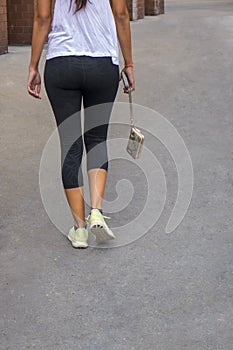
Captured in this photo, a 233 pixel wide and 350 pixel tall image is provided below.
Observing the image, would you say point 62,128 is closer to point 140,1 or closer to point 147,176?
point 147,176

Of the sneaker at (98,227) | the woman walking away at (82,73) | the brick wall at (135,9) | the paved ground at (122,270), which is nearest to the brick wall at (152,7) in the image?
the brick wall at (135,9)

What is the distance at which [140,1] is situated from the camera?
2067 centimetres

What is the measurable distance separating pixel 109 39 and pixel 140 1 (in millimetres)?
16691

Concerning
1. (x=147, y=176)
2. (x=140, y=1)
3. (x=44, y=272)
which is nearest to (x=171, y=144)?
(x=147, y=176)

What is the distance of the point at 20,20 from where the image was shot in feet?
44.0

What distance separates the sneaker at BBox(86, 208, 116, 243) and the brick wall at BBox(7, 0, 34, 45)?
9280 millimetres

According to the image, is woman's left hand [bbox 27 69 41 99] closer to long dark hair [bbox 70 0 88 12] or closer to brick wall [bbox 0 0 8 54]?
long dark hair [bbox 70 0 88 12]

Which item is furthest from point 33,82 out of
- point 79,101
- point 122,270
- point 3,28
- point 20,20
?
point 20,20

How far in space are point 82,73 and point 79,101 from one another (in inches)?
8.8

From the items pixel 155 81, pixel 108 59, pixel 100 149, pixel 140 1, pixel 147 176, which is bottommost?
pixel 140 1

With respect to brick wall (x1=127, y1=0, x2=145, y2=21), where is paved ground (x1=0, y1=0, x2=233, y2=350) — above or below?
above

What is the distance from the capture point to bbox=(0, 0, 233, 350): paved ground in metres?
3.63

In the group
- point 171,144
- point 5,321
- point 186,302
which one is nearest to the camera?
point 5,321

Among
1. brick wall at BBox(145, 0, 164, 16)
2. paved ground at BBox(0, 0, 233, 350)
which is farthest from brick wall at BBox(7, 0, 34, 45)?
brick wall at BBox(145, 0, 164, 16)
